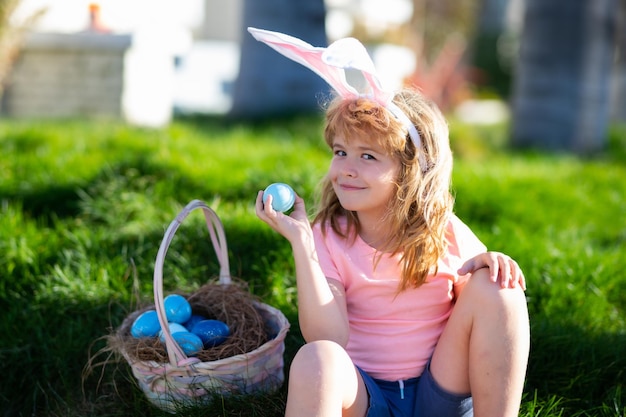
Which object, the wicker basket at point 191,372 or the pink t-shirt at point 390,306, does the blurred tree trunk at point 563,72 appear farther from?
the wicker basket at point 191,372

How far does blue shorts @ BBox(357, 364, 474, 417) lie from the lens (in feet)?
6.72

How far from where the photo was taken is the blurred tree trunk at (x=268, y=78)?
604 cm

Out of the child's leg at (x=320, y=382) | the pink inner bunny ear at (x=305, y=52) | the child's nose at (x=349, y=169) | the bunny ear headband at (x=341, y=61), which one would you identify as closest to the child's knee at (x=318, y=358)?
the child's leg at (x=320, y=382)

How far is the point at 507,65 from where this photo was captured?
15641 millimetres

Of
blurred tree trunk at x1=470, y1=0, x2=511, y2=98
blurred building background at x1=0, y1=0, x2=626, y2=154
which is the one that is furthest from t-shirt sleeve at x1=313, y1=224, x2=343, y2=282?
blurred tree trunk at x1=470, y1=0, x2=511, y2=98

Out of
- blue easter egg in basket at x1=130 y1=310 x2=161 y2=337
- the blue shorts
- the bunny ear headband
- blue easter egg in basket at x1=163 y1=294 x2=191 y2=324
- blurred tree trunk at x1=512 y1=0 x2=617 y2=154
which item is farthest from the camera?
blurred tree trunk at x1=512 y1=0 x2=617 y2=154

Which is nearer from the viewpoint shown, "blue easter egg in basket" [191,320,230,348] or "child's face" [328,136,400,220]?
"child's face" [328,136,400,220]

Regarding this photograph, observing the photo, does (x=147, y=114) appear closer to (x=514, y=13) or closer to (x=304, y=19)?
(x=304, y=19)

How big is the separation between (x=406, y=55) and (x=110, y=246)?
31.4 ft

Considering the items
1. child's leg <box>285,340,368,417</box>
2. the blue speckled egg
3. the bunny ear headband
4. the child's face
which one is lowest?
child's leg <box>285,340,368,417</box>

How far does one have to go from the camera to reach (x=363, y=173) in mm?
2121

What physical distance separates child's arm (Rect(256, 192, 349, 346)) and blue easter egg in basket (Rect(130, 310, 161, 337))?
0.53 m

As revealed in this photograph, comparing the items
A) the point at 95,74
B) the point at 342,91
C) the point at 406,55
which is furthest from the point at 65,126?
the point at 406,55

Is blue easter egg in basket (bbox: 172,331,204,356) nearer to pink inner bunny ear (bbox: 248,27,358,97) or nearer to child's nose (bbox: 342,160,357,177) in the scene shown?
child's nose (bbox: 342,160,357,177)
